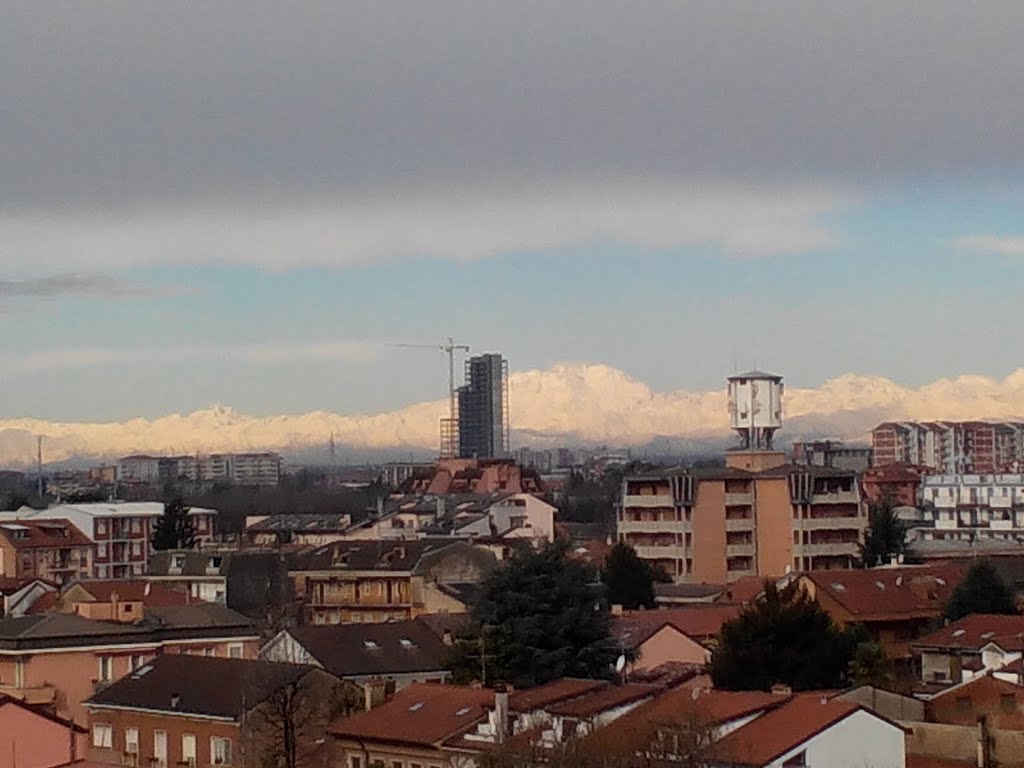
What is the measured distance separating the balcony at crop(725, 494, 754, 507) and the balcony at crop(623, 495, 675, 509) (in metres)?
2.14

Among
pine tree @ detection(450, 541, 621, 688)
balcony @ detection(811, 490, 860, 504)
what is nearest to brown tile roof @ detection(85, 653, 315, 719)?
pine tree @ detection(450, 541, 621, 688)

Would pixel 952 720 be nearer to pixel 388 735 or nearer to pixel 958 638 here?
pixel 388 735

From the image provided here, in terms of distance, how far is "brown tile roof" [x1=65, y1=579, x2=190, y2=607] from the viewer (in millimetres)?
54000

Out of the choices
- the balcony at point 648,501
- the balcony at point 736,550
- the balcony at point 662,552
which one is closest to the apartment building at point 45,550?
the balcony at point 648,501

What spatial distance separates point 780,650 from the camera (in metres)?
43.4

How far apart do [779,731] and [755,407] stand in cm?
7143

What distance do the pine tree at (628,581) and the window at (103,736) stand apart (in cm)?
2883

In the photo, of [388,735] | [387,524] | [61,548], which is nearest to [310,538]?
[387,524]

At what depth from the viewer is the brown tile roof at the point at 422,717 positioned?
107 ft

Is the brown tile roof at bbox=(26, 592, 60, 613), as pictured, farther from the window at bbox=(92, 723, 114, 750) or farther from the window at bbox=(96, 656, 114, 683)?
the window at bbox=(92, 723, 114, 750)

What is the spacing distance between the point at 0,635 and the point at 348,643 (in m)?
7.33

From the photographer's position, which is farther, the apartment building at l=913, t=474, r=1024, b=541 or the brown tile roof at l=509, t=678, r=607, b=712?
the apartment building at l=913, t=474, r=1024, b=541

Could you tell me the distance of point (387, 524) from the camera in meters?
104

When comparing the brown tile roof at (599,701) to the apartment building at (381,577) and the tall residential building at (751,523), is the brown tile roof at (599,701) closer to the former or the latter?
the apartment building at (381,577)
